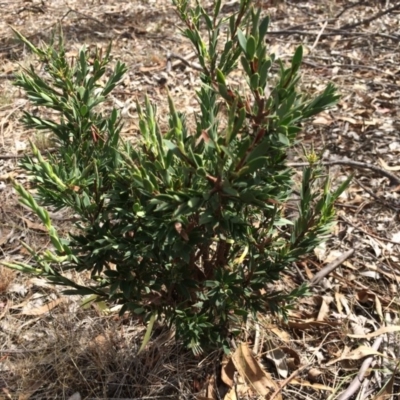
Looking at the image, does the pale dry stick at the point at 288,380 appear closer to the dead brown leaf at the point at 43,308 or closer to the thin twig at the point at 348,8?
the dead brown leaf at the point at 43,308

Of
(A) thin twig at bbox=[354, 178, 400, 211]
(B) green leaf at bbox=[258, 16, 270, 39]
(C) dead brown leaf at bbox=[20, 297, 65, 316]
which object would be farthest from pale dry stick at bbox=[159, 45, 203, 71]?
(B) green leaf at bbox=[258, 16, 270, 39]

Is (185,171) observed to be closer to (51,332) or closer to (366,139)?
(51,332)

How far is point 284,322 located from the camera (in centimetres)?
182

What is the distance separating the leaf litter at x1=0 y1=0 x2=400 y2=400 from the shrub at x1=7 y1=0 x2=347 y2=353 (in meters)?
0.29

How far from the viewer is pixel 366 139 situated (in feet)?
9.28

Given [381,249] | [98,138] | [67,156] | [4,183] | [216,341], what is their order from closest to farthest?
[67,156], [98,138], [216,341], [381,249], [4,183]

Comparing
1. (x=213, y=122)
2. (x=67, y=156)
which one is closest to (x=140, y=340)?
(x=67, y=156)

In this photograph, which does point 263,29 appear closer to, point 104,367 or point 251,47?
point 251,47

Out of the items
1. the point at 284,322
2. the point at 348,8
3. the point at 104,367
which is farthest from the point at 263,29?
the point at 348,8

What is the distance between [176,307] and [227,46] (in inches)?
30.2

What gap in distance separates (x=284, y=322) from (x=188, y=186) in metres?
0.96

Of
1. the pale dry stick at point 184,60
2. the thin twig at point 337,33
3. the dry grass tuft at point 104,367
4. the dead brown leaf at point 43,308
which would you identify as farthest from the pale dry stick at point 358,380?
the thin twig at point 337,33

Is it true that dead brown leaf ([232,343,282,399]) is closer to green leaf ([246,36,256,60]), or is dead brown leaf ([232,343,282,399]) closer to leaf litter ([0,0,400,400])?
leaf litter ([0,0,400,400])

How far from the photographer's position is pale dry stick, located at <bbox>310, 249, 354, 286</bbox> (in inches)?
81.9
